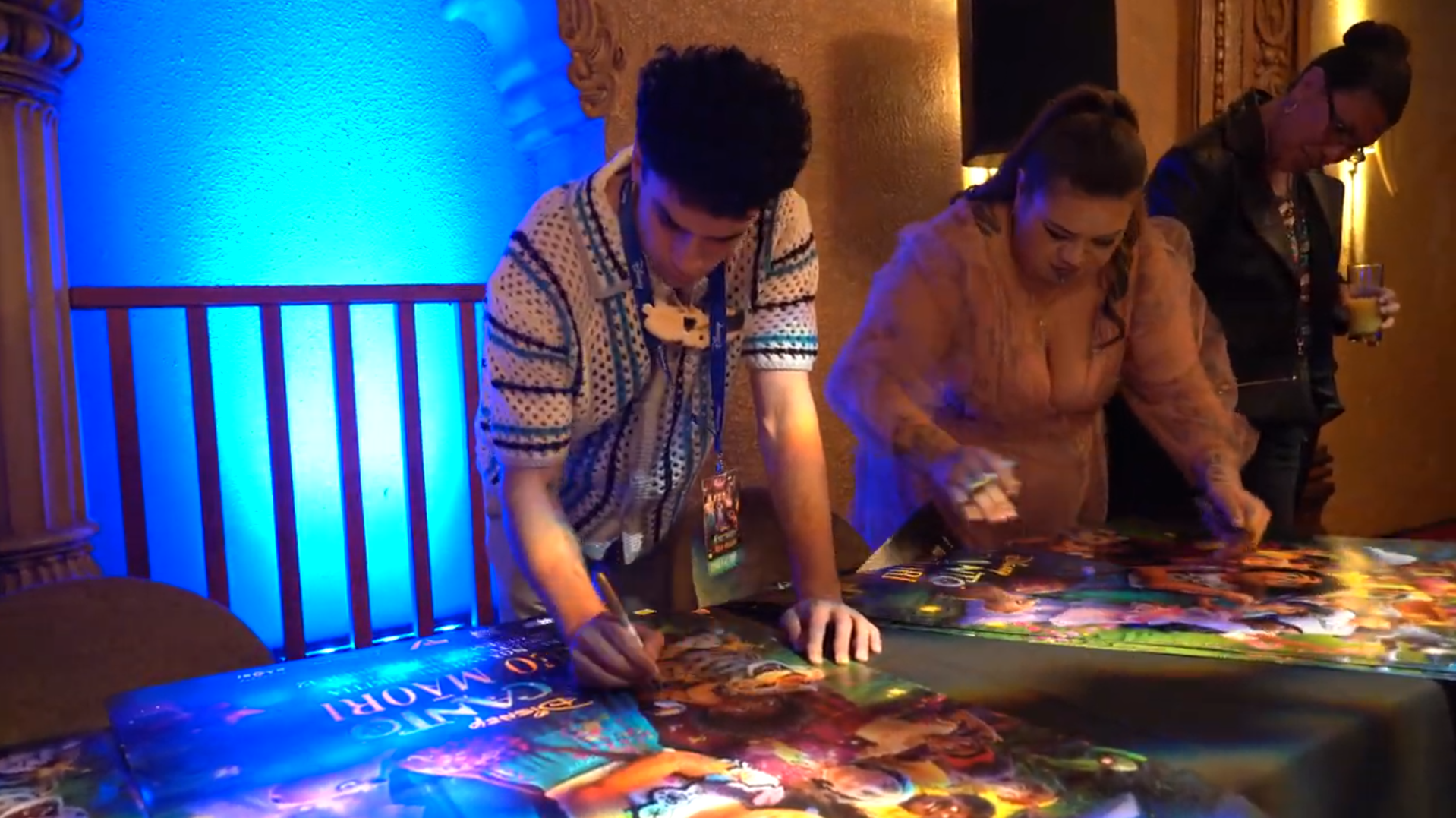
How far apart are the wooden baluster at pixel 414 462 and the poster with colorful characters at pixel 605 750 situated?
1565mm

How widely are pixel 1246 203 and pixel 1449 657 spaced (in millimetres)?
1428

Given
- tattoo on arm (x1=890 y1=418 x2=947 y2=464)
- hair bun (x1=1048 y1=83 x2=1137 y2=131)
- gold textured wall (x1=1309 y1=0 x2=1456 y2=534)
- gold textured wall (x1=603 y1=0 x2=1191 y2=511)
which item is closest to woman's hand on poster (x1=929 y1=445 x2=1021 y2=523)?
tattoo on arm (x1=890 y1=418 x2=947 y2=464)

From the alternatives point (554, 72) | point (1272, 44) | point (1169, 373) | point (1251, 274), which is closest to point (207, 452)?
point (554, 72)

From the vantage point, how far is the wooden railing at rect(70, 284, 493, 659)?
220 cm

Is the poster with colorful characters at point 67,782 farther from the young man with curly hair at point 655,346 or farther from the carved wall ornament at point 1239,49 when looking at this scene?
the carved wall ornament at point 1239,49

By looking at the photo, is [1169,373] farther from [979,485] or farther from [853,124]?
[853,124]

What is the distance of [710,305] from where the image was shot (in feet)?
4.07

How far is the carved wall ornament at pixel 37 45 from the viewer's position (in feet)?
5.76

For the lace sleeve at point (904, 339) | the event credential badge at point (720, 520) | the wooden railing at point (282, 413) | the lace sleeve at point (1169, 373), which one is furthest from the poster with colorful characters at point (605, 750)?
the wooden railing at point (282, 413)

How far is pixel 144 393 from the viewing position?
2594mm

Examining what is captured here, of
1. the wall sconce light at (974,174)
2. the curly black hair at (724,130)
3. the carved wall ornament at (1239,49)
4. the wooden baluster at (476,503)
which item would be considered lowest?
the wooden baluster at (476,503)

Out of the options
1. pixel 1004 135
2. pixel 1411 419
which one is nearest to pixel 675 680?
pixel 1004 135

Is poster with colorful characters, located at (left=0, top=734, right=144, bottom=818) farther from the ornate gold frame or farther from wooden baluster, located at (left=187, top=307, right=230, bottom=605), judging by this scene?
the ornate gold frame

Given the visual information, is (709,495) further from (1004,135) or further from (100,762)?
(1004,135)
